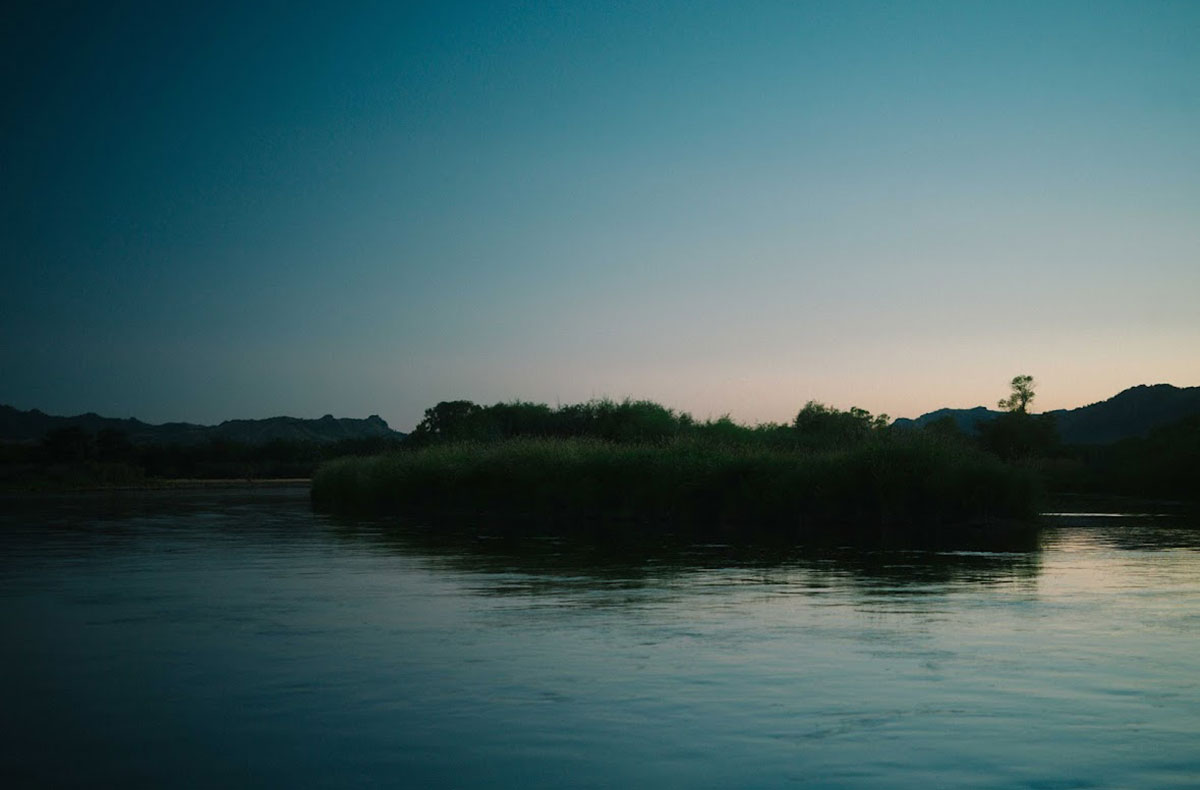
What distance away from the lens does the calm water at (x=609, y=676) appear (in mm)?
7320

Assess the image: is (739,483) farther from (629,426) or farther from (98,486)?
(98,486)

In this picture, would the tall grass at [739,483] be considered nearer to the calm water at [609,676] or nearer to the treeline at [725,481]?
the treeline at [725,481]

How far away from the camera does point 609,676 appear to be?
402 inches

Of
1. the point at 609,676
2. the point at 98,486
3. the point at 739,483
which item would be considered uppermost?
the point at 739,483

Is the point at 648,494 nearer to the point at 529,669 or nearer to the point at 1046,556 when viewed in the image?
the point at 1046,556

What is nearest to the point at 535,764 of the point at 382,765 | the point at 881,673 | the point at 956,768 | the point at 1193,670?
the point at 382,765

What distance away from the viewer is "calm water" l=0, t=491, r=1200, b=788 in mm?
7320

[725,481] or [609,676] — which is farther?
[725,481]

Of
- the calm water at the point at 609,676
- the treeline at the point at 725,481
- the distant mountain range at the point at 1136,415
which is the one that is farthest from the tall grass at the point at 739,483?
the distant mountain range at the point at 1136,415

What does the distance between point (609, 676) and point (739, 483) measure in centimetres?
2384

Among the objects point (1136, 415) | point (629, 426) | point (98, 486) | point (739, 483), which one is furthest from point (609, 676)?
point (1136, 415)

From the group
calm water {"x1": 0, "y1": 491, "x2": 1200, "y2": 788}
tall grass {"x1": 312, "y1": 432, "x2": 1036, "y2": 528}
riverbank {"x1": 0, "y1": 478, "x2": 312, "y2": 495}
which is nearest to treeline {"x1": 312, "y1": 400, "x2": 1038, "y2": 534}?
tall grass {"x1": 312, "y1": 432, "x2": 1036, "y2": 528}

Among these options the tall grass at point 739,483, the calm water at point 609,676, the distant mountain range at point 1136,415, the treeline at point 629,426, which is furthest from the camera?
the distant mountain range at point 1136,415

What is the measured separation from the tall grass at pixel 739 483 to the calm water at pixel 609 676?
389 inches
